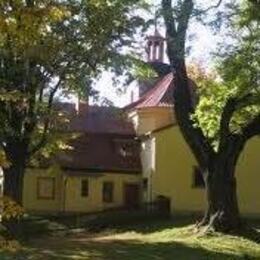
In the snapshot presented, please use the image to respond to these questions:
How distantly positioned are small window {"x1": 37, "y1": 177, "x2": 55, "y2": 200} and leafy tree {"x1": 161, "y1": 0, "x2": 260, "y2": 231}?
789 inches

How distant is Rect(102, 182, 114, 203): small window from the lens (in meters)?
50.4

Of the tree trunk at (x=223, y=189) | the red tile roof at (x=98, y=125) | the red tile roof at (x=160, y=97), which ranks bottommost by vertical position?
the tree trunk at (x=223, y=189)

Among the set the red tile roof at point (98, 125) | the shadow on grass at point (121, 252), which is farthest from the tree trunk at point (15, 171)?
the red tile roof at point (98, 125)

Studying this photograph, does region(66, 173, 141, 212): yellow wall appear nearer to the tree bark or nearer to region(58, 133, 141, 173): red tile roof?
region(58, 133, 141, 173): red tile roof

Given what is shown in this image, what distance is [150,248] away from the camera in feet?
88.8

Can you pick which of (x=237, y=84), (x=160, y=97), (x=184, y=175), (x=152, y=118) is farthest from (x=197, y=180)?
(x=237, y=84)

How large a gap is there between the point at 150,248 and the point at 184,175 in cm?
2066

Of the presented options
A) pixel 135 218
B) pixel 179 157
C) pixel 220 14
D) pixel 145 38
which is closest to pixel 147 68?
pixel 145 38

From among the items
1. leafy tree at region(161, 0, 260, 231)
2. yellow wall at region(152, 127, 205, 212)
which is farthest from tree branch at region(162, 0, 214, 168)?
yellow wall at region(152, 127, 205, 212)

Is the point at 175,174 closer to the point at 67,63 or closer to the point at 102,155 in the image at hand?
the point at 102,155

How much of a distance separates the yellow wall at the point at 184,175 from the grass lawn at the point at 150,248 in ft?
45.4

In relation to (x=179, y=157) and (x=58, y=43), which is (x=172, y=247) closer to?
(x=58, y=43)

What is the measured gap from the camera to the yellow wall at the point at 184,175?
154ft

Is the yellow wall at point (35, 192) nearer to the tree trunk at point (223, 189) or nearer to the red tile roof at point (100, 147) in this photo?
the red tile roof at point (100, 147)
